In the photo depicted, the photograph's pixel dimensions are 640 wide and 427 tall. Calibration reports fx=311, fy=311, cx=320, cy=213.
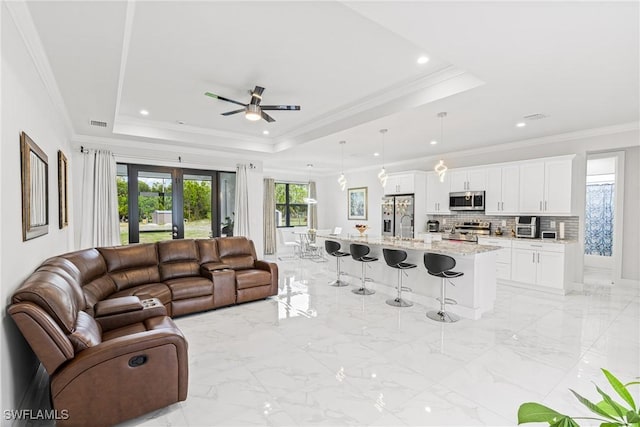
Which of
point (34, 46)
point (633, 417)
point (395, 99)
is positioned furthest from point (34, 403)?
point (395, 99)

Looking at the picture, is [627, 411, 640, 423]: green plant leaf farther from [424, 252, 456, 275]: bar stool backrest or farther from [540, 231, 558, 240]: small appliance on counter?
[540, 231, 558, 240]: small appliance on counter

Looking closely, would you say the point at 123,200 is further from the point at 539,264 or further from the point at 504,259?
the point at 539,264

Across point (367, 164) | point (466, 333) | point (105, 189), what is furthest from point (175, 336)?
point (367, 164)

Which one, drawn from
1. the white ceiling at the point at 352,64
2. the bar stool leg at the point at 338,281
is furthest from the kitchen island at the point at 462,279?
the white ceiling at the point at 352,64

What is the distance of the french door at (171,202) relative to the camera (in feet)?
19.6

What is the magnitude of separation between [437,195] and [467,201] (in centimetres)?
81

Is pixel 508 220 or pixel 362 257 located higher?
pixel 508 220

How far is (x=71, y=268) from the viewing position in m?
2.97

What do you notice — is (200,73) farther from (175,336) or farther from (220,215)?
(220,215)

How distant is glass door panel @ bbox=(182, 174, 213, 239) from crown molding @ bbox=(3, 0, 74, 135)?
9.79 ft

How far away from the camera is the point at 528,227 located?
5.71 metres

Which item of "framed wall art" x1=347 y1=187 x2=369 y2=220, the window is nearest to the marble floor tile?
"framed wall art" x1=347 y1=187 x2=369 y2=220

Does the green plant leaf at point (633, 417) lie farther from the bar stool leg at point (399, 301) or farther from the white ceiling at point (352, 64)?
the bar stool leg at point (399, 301)

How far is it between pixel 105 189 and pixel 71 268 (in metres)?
3.01
